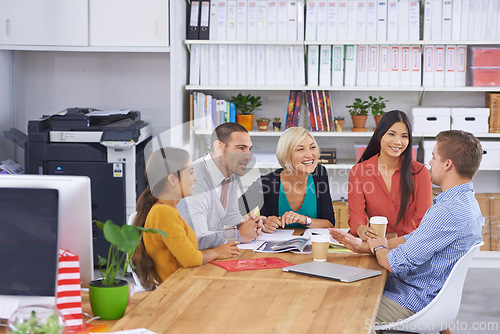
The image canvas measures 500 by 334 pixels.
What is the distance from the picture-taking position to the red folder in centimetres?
212

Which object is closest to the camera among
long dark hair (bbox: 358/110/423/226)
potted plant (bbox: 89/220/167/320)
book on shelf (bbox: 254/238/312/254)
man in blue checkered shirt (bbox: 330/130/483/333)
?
potted plant (bbox: 89/220/167/320)

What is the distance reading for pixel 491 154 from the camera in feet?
14.6

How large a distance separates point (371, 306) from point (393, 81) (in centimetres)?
300

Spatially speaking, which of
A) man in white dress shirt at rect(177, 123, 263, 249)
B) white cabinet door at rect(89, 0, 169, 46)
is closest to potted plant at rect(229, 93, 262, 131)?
white cabinet door at rect(89, 0, 169, 46)

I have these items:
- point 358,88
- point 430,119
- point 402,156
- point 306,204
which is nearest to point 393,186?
point 402,156

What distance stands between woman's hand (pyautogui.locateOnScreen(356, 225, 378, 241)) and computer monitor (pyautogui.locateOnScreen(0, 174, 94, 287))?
3.95ft

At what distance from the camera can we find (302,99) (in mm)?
4668

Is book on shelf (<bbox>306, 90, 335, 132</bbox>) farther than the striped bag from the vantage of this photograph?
Yes

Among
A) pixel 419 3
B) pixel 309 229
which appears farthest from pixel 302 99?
pixel 309 229

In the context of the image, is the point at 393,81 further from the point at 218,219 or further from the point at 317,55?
the point at 218,219

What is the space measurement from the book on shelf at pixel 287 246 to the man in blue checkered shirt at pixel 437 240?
15 centimetres

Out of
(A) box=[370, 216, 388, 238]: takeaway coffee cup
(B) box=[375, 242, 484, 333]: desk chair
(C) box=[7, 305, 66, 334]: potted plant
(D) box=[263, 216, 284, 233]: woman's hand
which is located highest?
(C) box=[7, 305, 66, 334]: potted plant

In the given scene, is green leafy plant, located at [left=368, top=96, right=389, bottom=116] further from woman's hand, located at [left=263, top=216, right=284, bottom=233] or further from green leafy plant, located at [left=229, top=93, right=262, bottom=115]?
woman's hand, located at [left=263, top=216, right=284, bottom=233]

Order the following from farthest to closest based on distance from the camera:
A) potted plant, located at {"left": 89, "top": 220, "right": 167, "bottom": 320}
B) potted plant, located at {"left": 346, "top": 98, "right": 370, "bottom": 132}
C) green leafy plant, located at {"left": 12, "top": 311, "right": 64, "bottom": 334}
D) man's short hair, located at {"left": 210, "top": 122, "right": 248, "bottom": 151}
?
potted plant, located at {"left": 346, "top": 98, "right": 370, "bottom": 132}
man's short hair, located at {"left": 210, "top": 122, "right": 248, "bottom": 151}
potted plant, located at {"left": 89, "top": 220, "right": 167, "bottom": 320}
green leafy plant, located at {"left": 12, "top": 311, "right": 64, "bottom": 334}
